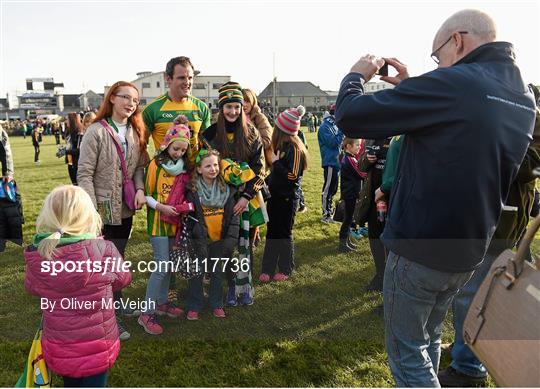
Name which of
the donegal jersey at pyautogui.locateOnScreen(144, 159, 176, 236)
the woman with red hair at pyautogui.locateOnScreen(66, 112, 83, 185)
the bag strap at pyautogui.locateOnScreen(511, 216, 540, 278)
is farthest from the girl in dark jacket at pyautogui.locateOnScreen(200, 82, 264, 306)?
the woman with red hair at pyautogui.locateOnScreen(66, 112, 83, 185)

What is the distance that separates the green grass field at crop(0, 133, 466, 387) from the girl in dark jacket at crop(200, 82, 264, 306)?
1040mm

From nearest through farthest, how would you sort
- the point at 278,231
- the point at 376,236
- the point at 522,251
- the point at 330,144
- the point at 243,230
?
the point at 522,251, the point at 243,230, the point at 376,236, the point at 278,231, the point at 330,144

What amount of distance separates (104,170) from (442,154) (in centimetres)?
264

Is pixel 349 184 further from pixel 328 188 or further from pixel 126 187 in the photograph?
pixel 126 187

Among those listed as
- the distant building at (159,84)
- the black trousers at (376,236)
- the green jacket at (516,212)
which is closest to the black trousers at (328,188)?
the black trousers at (376,236)

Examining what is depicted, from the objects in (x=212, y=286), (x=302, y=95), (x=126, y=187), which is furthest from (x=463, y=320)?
(x=302, y=95)

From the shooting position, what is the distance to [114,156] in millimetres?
3400

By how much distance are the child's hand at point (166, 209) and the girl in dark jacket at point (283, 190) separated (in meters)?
1.36

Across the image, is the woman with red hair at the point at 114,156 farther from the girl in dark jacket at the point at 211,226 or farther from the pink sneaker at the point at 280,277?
the pink sneaker at the point at 280,277

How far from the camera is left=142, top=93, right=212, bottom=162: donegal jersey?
3.85 metres

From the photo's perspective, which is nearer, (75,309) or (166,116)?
(75,309)

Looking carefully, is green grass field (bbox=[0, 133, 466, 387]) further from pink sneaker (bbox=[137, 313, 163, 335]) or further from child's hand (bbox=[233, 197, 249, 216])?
child's hand (bbox=[233, 197, 249, 216])

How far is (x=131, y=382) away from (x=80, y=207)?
137 cm

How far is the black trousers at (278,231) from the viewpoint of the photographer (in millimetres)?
4598
